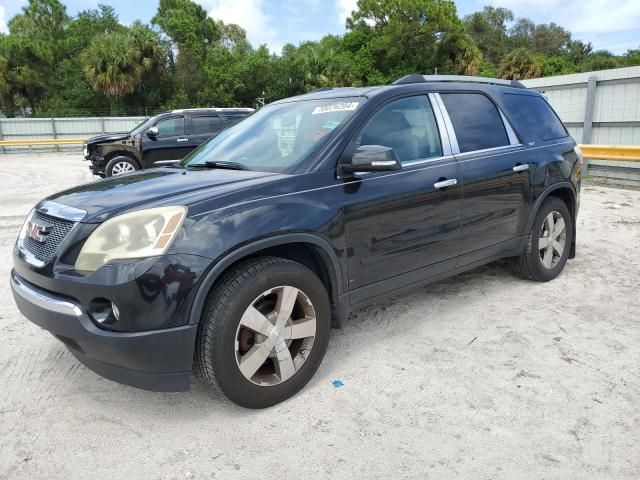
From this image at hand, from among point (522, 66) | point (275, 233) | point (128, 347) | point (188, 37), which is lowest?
point (128, 347)

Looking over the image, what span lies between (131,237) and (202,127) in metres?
10.7

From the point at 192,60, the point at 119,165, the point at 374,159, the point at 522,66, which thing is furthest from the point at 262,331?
the point at 522,66

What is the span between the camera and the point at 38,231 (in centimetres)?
281

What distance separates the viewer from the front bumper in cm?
242

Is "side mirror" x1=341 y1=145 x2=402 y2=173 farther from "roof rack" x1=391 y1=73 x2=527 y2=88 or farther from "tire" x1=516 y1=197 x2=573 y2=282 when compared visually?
"tire" x1=516 y1=197 x2=573 y2=282

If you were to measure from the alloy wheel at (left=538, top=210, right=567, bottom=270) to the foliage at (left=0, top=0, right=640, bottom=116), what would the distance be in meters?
33.8

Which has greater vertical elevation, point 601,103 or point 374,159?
point 601,103

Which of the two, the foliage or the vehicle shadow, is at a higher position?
the foliage

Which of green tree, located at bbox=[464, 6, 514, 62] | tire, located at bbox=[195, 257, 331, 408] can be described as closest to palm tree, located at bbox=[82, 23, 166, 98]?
tire, located at bbox=[195, 257, 331, 408]

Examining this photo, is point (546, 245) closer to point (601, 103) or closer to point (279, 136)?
point (279, 136)

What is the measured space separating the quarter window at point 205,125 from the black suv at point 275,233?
8.87 metres

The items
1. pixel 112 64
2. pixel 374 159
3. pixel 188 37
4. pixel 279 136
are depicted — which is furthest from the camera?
pixel 188 37

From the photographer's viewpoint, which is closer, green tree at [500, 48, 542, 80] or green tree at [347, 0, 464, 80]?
green tree at [500, 48, 542, 80]

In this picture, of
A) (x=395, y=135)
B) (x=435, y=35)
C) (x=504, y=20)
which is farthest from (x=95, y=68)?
(x=504, y=20)
